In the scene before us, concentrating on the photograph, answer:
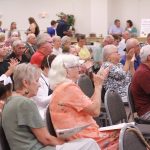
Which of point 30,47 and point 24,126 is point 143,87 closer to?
point 24,126

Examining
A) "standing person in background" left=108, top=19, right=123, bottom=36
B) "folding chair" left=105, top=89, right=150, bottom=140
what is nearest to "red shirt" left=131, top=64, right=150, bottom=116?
"folding chair" left=105, top=89, right=150, bottom=140

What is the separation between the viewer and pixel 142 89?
4.36 metres

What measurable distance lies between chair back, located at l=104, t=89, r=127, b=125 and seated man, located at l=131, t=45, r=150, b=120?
0.35 metres

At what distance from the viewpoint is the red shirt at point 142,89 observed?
4.31 metres

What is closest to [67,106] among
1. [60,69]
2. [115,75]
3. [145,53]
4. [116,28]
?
[60,69]

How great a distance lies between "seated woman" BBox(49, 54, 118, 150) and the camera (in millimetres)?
3049

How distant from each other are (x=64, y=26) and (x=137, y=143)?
10.3m

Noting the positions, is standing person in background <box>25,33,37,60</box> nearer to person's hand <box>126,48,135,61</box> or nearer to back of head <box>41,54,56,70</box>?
person's hand <box>126,48,135,61</box>

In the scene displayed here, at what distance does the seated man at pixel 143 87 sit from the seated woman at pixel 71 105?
3.63ft

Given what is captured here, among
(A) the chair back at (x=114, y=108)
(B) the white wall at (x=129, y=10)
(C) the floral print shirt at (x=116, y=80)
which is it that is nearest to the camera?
(A) the chair back at (x=114, y=108)

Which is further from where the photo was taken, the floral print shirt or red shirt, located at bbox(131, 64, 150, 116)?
the floral print shirt

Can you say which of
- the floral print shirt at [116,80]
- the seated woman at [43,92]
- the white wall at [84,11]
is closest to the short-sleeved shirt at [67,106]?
the seated woman at [43,92]

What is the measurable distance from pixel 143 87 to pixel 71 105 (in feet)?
4.90

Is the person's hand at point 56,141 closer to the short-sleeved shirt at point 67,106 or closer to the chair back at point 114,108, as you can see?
the short-sleeved shirt at point 67,106
